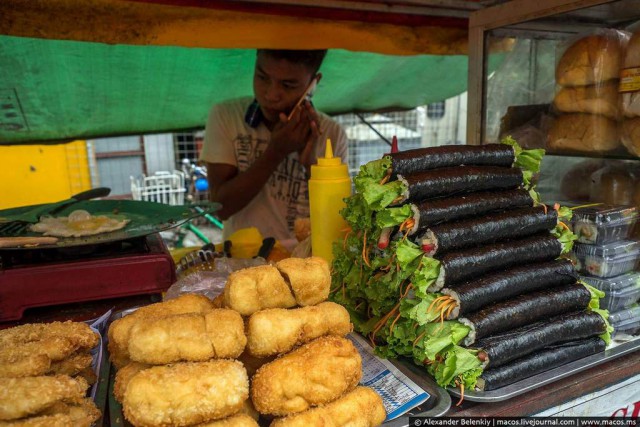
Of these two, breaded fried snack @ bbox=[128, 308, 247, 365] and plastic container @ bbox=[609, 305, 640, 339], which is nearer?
breaded fried snack @ bbox=[128, 308, 247, 365]

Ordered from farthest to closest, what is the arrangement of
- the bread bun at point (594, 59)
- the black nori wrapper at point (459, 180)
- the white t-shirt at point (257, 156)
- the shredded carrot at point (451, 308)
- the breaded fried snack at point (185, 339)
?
the white t-shirt at point (257, 156) → the bread bun at point (594, 59) → the black nori wrapper at point (459, 180) → the shredded carrot at point (451, 308) → the breaded fried snack at point (185, 339)

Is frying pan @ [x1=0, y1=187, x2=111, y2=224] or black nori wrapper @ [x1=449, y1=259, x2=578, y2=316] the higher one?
frying pan @ [x1=0, y1=187, x2=111, y2=224]

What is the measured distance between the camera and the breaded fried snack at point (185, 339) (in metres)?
1.27

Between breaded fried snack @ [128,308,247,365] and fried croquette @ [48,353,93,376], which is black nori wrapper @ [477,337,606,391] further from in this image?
fried croquette @ [48,353,93,376]

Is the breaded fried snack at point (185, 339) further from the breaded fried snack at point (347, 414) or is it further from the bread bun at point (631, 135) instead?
the bread bun at point (631, 135)

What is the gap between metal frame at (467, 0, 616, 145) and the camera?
249 cm

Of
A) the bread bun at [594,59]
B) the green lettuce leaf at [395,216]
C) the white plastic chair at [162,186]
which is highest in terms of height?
the bread bun at [594,59]

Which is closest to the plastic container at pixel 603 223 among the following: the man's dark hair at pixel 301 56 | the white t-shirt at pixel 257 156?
the man's dark hair at pixel 301 56

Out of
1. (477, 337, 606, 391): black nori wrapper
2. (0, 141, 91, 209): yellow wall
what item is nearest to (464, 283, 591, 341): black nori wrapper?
(477, 337, 606, 391): black nori wrapper

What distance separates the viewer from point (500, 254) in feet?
5.58

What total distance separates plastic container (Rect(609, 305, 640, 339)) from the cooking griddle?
2299 mm

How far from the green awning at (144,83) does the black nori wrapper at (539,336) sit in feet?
11.7

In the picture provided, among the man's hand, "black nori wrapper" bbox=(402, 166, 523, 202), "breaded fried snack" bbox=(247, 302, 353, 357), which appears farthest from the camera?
the man's hand

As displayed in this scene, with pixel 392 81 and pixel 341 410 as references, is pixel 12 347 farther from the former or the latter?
pixel 392 81
